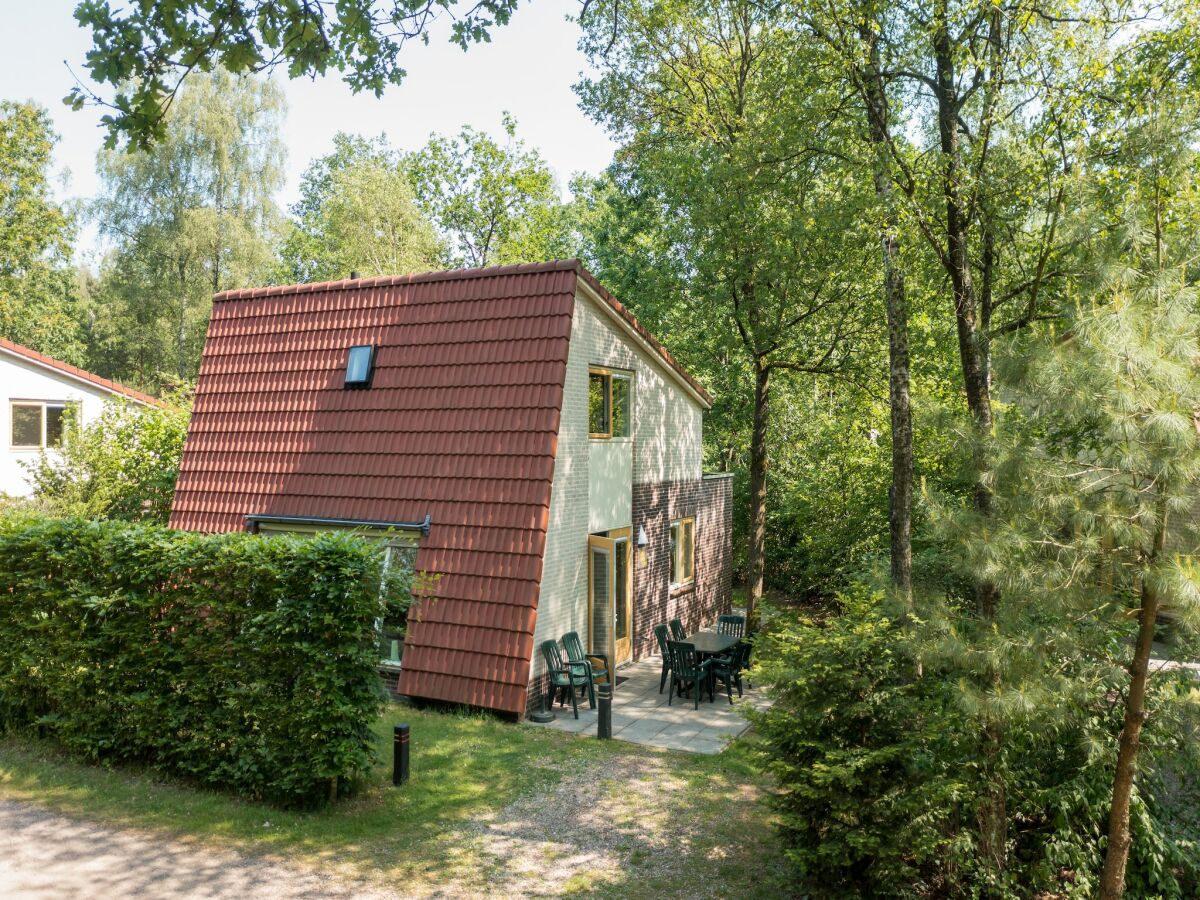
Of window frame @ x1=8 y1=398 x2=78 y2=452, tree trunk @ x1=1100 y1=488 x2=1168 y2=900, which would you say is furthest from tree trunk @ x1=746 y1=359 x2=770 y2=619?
window frame @ x1=8 y1=398 x2=78 y2=452

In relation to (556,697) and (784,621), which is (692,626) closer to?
(556,697)

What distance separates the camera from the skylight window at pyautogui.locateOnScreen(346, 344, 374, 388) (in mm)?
13477

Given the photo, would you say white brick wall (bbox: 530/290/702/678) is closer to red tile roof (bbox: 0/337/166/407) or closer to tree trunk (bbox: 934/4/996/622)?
tree trunk (bbox: 934/4/996/622)

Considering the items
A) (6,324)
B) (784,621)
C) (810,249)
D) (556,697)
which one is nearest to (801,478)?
(810,249)

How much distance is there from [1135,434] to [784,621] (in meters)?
3.16

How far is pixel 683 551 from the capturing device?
55.8 feet

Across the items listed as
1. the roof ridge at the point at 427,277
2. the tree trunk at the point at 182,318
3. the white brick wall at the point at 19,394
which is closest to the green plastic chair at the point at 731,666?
the roof ridge at the point at 427,277

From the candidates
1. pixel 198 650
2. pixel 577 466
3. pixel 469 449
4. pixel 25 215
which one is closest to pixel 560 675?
pixel 577 466

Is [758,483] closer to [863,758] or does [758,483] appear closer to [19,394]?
[863,758]

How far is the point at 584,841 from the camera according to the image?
784cm

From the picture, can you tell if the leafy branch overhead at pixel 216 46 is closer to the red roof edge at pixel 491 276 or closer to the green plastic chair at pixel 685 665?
the red roof edge at pixel 491 276

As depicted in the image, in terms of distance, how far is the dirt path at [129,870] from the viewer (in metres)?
6.66

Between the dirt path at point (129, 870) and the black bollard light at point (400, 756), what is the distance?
186 centimetres

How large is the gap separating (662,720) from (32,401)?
20.6 meters
